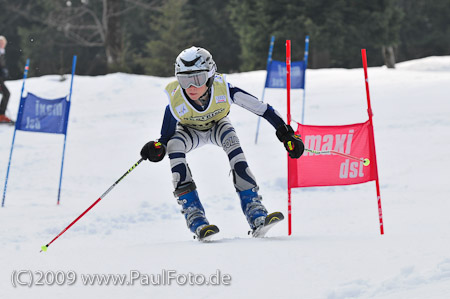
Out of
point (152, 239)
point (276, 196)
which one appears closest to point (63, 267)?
point (152, 239)

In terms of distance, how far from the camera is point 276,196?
7.95 meters

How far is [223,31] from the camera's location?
33.7m

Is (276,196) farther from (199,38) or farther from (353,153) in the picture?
(199,38)

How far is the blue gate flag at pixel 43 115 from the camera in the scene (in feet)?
25.8

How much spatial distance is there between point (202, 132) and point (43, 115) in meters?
3.63

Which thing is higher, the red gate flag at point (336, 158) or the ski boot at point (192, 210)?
the red gate flag at point (336, 158)

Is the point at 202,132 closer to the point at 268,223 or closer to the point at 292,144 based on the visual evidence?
the point at 292,144

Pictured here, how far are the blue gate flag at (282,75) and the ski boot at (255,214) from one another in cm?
619

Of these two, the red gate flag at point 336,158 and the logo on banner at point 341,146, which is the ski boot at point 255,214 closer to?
the red gate flag at point 336,158

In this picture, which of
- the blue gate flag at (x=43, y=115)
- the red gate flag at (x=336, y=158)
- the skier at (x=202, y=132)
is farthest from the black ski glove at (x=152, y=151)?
the blue gate flag at (x=43, y=115)

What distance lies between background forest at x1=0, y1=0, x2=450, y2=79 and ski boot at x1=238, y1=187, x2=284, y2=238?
18.5 metres

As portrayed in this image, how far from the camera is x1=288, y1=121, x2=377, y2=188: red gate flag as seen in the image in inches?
184

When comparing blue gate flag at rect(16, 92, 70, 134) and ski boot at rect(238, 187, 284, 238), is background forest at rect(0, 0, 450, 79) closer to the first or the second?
blue gate flag at rect(16, 92, 70, 134)

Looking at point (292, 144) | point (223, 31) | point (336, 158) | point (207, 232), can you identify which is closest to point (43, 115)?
point (207, 232)
